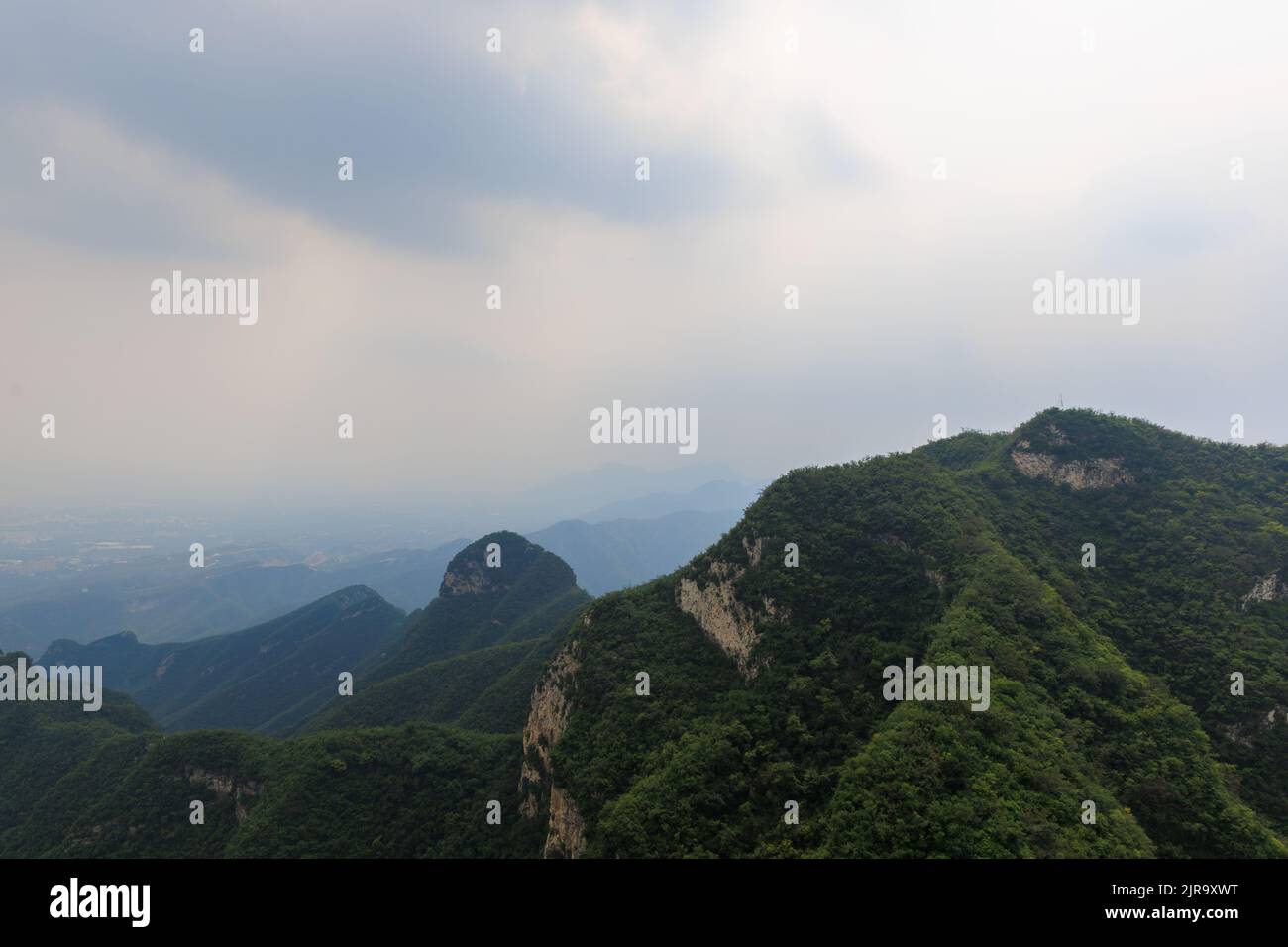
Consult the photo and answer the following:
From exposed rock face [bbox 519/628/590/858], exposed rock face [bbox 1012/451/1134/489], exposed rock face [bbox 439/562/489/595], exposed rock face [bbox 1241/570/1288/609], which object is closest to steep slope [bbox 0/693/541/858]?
exposed rock face [bbox 519/628/590/858]

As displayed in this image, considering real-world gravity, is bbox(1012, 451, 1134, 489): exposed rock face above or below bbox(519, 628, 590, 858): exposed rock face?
above

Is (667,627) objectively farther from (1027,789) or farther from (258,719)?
(258,719)

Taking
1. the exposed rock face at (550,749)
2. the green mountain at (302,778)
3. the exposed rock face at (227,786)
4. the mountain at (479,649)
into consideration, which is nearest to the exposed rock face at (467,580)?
the mountain at (479,649)

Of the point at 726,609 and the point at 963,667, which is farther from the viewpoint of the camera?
the point at 726,609

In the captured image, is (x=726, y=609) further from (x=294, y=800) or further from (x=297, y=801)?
(x=294, y=800)

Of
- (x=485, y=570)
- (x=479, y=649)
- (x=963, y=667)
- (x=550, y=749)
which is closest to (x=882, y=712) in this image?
(x=963, y=667)

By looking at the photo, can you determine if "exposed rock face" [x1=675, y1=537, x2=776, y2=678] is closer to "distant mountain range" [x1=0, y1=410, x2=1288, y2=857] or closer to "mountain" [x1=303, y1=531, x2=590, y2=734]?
"distant mountain range" [x1=0, y1=410, x2=1288, y2=857]
